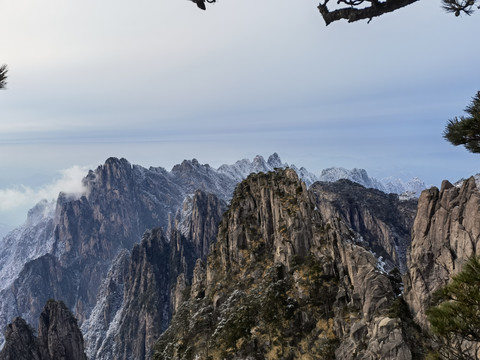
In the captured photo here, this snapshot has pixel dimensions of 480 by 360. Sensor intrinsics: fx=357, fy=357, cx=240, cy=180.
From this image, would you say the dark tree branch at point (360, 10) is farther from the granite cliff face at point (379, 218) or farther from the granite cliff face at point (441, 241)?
the granite cliff face at point (379, 218)

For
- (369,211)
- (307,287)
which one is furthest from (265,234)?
(369,211)

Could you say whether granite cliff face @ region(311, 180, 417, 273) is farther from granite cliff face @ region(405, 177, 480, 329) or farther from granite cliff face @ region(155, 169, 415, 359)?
granite cliff face @ region(405, 177, 480, 329)

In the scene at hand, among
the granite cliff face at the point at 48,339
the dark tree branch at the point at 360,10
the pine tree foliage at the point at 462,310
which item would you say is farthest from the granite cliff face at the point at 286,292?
the granite cliff face at the point at 48,339

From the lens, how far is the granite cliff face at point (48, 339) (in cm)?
10281

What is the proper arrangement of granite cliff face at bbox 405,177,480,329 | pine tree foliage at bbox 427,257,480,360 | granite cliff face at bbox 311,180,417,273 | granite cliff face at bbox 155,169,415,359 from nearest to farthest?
pine tree foliage at bbox 427,257,480,360, granite cliff face at bbox 405,177,480,329, granite cliff face at bbox 155,169,415,359, granite cliff face at bbox 311,180,417,273

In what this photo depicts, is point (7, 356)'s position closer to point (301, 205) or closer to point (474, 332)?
point (301, 205)

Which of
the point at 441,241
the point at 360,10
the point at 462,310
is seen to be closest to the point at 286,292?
the point at 441,241

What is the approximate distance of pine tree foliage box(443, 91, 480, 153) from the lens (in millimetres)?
9898

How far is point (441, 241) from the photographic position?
1561 inches

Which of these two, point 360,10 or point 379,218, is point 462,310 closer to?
point 360,10

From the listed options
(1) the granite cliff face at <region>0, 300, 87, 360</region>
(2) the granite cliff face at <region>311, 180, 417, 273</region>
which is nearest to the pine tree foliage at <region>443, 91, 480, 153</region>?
(1) the granite cliff face at <region>0, 300, 87, 360</region>

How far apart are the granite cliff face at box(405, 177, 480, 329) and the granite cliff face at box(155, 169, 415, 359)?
3345mm

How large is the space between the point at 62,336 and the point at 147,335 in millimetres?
87504

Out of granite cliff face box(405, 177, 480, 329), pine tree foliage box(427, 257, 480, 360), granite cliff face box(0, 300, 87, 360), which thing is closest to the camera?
pine tree foliage box(427, 257, 480, 360)
